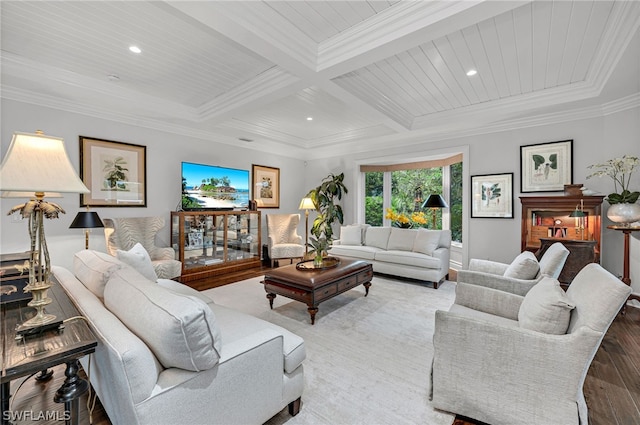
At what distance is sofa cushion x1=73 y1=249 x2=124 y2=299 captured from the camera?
66.9 inches

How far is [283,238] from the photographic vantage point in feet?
19.6

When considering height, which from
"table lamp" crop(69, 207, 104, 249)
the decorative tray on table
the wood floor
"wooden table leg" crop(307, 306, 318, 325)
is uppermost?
"table lamp" crop(69, 207, 104, 249)

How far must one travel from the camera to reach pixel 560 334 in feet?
4.94

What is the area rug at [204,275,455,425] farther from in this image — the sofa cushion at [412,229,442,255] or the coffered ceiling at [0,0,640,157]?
the coffered ceiling at [0,0,640,157]

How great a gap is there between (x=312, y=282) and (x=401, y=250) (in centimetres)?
245

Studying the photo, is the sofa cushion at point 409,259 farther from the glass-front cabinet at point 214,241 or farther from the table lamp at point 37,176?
the table lamp at point 37,176

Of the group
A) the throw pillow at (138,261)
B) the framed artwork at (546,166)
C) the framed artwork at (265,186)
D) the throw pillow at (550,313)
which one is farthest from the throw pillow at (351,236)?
the throw pillow at (550,313)

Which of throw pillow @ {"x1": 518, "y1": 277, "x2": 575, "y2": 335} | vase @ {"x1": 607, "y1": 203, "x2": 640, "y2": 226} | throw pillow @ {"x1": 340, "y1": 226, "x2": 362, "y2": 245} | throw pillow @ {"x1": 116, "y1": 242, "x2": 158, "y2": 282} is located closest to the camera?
throw pillow @ {"x1": 518, "y1": 277, "x2": 575, "y2": 335}

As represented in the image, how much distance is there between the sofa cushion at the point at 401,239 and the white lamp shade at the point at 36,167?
176 inches

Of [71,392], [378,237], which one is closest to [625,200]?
[378,237]

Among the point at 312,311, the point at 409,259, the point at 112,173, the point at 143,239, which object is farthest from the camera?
the point at 409,259

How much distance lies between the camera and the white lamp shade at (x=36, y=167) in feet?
3.67

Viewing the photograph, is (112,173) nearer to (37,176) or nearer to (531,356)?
(37,176)

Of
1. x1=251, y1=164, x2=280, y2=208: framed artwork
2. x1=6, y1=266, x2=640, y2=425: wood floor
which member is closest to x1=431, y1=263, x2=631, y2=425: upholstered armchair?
x1=6, y1=266, x2=640, y2=425: wood floor
